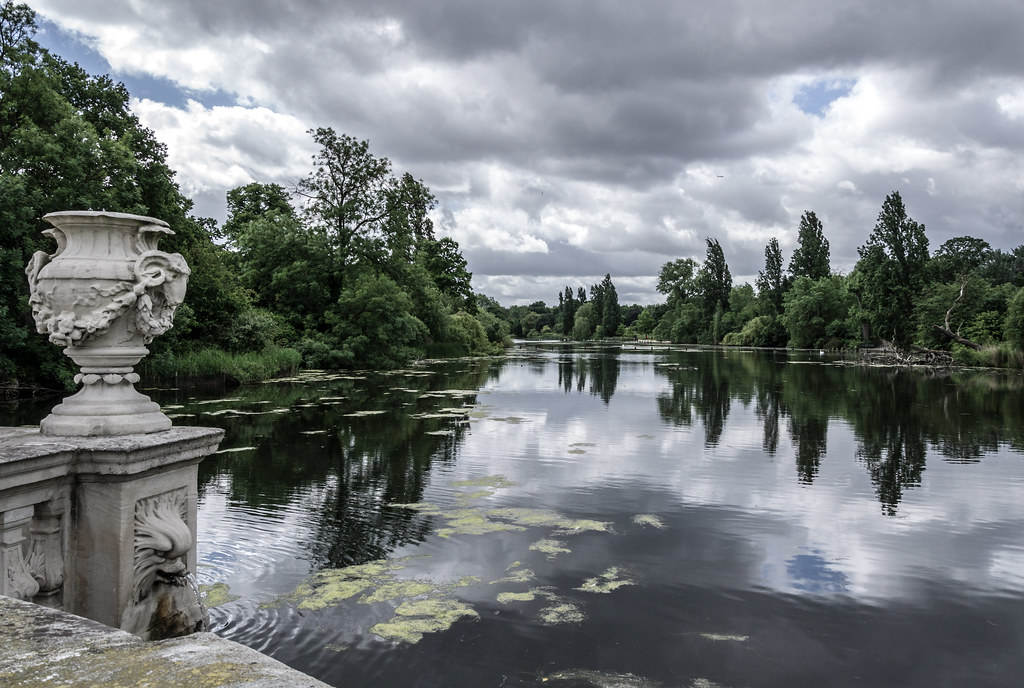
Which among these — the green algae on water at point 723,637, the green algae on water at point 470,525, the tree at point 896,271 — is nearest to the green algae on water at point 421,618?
the green algae on water at point 723,637

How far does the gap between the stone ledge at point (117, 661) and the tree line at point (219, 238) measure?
665 inches

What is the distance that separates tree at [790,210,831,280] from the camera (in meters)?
72.0

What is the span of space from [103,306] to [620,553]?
4042 mm

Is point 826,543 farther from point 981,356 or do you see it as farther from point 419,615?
point 981,356

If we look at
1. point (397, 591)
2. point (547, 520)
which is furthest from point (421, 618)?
point (547, 520)

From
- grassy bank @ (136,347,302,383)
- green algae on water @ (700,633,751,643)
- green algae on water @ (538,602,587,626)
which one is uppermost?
grassy bank @ (136,347,302,383)

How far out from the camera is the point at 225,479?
8109mm

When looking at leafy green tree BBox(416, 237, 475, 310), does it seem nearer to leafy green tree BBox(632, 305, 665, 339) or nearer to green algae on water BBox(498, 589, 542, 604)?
green algae on water BBox(498, 589, 542, 604)

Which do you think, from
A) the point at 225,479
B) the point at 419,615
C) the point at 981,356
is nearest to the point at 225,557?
the point at 419,615

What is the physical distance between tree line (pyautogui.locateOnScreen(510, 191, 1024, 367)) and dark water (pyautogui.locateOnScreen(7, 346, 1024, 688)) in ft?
96.2

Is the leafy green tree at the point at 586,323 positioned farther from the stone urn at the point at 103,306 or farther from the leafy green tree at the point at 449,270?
the stone urn at the point at 103,306

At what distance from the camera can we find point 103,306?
10.3 feet

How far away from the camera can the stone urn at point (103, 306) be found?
3.10 m

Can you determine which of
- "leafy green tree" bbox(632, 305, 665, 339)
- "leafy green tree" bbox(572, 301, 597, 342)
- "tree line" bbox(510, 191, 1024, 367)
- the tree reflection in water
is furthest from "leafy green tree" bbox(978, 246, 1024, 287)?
the tree reflection in water
